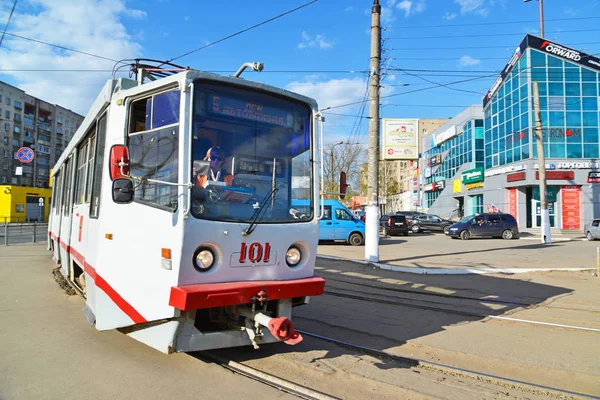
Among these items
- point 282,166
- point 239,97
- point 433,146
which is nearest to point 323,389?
point 282,166

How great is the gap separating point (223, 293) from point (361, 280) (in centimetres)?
747

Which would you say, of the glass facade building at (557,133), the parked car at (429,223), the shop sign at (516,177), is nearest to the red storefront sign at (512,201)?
the glass facade building at (557,133)

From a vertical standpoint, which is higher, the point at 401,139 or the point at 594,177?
the point at 401,139

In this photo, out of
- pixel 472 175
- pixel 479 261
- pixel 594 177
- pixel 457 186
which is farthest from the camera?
pixel 457 186

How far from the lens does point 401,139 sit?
2045cm

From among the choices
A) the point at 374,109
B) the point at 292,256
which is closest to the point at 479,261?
the point at 374,109

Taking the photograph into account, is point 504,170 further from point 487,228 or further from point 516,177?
point 487,228

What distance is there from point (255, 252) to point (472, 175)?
4247 cm

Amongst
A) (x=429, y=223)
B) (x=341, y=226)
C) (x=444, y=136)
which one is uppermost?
(x=444, y=136)

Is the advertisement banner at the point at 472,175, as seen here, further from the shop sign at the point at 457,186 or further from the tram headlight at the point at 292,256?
the tram headlight at the point at 292,256

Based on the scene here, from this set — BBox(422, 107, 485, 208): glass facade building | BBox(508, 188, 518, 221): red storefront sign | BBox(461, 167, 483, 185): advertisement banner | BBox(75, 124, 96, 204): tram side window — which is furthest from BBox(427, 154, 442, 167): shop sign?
BBox(75, 124, 96, 204): tram side window

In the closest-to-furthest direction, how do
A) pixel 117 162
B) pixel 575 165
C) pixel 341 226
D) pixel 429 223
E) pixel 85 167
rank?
pixel 117 162
pixel 85 167
pixel 341 226
pixel 575 165
pixel 429 223

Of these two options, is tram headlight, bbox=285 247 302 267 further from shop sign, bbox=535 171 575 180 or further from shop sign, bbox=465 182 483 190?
shop sign, bbox=465 182 483 190

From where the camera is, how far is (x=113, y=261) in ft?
15.1
